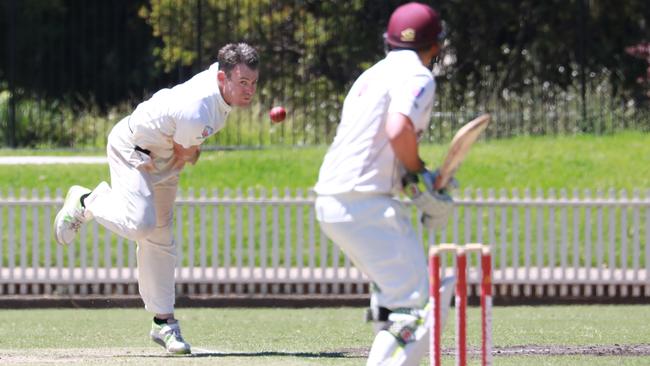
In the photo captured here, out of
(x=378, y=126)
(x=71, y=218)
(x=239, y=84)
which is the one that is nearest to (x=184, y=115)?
(x=239, y=84)

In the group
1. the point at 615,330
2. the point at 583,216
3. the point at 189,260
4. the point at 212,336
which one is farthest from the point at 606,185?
the point at 212,336

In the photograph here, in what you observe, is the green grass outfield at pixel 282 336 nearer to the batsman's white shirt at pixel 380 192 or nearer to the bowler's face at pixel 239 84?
the bowler's face at pixel 239 84

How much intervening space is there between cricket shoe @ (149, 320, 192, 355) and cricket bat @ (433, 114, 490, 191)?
276 centimetres

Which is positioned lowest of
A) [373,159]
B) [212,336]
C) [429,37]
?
[212,336]

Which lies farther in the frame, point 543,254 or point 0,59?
point 0,59

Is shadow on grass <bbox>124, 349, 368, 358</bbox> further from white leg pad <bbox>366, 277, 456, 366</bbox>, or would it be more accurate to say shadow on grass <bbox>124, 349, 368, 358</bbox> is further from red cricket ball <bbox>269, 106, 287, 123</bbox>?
white leg pad <bbox>366, 277, 456, 366</bbox>

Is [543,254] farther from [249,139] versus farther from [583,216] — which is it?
[249,139]

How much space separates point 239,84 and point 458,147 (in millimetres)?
2170

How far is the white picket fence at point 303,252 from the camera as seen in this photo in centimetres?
1445

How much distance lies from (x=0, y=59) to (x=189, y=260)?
14.7 metres

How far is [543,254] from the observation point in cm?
1455

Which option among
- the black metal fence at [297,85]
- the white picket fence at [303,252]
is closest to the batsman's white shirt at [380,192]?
the white picket fence at [303,252]

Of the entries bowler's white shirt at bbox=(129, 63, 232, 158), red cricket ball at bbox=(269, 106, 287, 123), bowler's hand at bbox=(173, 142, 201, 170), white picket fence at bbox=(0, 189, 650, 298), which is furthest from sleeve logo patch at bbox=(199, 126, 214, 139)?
white picket fence at bbox=(0, 189, 650, 298)

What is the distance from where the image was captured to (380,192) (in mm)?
6469
